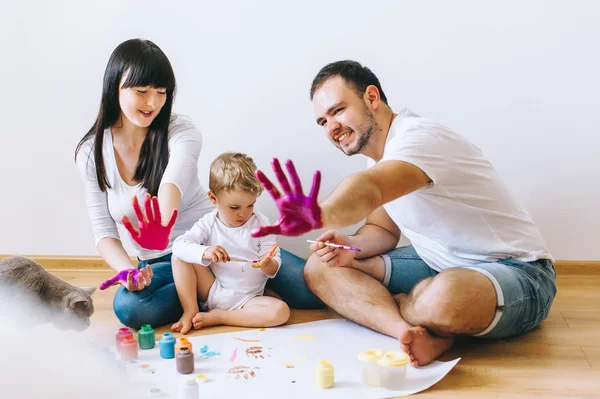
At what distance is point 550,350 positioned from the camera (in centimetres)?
154

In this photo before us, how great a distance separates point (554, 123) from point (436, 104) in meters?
0.39

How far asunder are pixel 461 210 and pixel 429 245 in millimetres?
183

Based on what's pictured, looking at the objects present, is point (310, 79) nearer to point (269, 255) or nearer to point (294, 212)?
point (269, 255)

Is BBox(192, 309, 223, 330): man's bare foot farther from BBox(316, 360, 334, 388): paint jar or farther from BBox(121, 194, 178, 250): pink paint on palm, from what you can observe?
BBox(316, 360, 334, 388): paint jar

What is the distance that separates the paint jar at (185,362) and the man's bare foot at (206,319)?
1.05 feet

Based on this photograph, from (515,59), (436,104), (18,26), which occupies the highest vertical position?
(18,26)

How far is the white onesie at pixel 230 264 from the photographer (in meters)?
1.80

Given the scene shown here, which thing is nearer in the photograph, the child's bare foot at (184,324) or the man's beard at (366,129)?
the man's beard at (366,129)

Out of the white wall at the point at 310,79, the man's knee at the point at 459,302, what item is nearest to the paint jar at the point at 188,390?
the man's knee at the point at 459,302

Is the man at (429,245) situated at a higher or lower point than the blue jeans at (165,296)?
higher

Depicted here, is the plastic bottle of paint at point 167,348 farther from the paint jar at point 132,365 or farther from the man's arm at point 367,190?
the man's arm at point 367,190

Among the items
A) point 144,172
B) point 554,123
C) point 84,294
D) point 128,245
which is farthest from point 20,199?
point 554,123

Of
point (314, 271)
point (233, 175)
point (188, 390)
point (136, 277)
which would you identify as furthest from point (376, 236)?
point (188, 390)

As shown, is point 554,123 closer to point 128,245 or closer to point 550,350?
point 550,350
